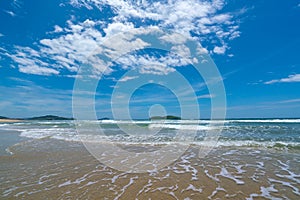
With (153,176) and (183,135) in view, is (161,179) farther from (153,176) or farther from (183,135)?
(183,135)

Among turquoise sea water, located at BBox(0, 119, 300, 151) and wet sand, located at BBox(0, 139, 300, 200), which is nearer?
wet sand, located at BBox(0, 139, 300, 200)

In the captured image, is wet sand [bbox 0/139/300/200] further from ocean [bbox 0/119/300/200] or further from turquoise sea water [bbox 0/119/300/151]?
turquoise sea water [bbox 0/119/300/151]

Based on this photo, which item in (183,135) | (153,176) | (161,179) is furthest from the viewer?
(183,135)

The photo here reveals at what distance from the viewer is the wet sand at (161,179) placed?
14.6ft

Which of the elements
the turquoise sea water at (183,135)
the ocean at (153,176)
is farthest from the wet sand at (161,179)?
the turquoise sea water at (183,135)

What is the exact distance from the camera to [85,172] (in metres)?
6.20

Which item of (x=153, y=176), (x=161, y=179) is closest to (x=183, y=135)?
(x=153, y=176)

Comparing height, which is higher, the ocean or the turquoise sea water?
the turquoise sea water

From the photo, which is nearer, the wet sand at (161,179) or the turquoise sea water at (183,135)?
the wet sand at (161,179)

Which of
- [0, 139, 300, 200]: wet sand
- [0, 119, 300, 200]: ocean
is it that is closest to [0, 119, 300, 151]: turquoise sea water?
[0, 119, 300, 200]: ocean

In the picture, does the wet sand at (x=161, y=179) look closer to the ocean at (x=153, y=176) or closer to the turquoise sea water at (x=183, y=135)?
the ocean at (x=153, y=176)

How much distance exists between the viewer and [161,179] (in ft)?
18.1

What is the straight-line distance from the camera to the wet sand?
14.6 feet

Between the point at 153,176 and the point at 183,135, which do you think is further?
the point at 183,135
